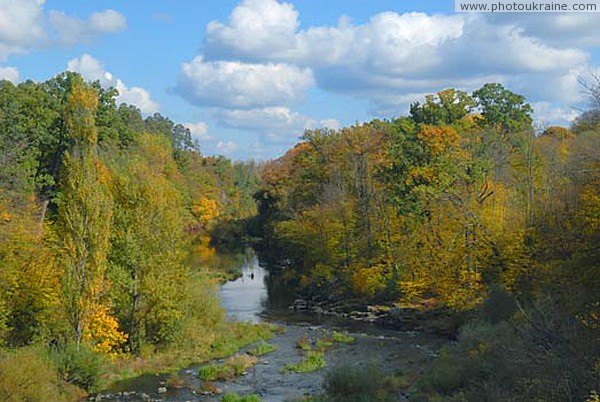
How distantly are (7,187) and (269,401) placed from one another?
54.4 feet

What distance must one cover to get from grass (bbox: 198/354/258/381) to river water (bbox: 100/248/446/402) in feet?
1.28

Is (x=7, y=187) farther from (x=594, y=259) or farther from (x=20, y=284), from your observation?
(x=594, y=259)

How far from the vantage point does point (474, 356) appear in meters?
22.7

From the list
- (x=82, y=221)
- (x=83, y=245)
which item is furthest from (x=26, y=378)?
(x=82, y=221)

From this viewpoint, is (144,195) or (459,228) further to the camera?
(459,228)

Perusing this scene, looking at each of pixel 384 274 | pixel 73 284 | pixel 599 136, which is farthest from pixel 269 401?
pixel 384 274

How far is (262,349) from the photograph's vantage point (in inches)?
1240

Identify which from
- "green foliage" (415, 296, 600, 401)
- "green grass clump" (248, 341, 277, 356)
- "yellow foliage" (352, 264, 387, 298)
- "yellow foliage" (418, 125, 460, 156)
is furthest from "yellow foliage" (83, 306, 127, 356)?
"yellow foliage" (418, 125, 460, 156)

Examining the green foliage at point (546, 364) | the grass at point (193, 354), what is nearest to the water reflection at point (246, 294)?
the grass at point (193, 354)

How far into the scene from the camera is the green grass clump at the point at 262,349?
102ft

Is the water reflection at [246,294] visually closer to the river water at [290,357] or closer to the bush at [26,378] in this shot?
the river water at [290,357]

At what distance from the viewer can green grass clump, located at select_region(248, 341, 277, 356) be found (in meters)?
31.0

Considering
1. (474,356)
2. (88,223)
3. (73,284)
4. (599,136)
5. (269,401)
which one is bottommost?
(269,401)

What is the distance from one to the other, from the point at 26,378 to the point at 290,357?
43.9ft
